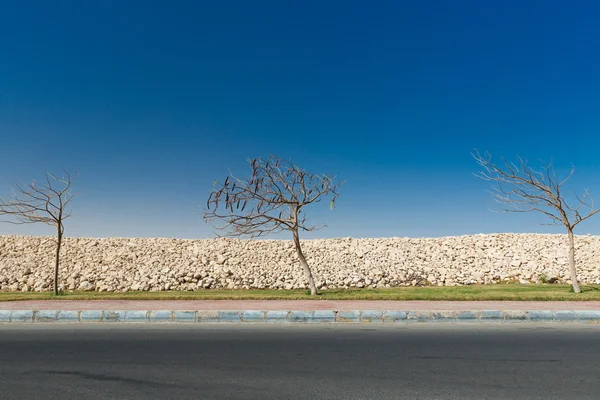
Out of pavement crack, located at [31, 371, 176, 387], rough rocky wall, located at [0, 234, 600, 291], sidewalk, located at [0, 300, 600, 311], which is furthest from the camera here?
rough rocky wall, located at [0, 234, 600, 291]

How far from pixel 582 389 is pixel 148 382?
5179mm

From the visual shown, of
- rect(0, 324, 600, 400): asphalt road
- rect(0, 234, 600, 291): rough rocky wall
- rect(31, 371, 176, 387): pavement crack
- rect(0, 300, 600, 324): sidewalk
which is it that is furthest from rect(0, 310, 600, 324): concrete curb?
rect(0, 234, 600, 291): rough rocky wall

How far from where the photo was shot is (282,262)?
87.5 ft

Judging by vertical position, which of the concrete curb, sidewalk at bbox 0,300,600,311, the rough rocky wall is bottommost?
the concrete curb

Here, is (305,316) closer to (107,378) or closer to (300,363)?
(300,363)

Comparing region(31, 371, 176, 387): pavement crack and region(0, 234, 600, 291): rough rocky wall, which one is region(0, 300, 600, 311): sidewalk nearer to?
region(31, 371, 176, 387): pavement crack

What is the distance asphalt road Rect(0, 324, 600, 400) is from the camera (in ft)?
18.1

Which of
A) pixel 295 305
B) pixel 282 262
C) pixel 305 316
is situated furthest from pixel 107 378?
pixel 282 262

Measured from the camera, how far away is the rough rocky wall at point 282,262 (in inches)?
879

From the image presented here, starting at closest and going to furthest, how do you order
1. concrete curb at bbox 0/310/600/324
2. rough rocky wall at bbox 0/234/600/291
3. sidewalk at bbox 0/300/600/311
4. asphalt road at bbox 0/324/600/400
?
asphalt road at bbox 0/324/600/400
concrete curb at bbox 0/310/600/324
sidewalk at bbox 0/300/600/311
rough rocky wall at bbox 0/234/600/291

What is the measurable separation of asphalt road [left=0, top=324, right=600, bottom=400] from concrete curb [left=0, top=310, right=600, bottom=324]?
1.19 m

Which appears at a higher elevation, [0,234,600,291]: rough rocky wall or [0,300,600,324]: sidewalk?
[0,234,600,291]: rough rocky wall

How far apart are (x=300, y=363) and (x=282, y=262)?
19794 mm

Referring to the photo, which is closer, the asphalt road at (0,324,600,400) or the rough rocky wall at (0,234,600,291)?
the asphalt road at (0,324,600,400)
